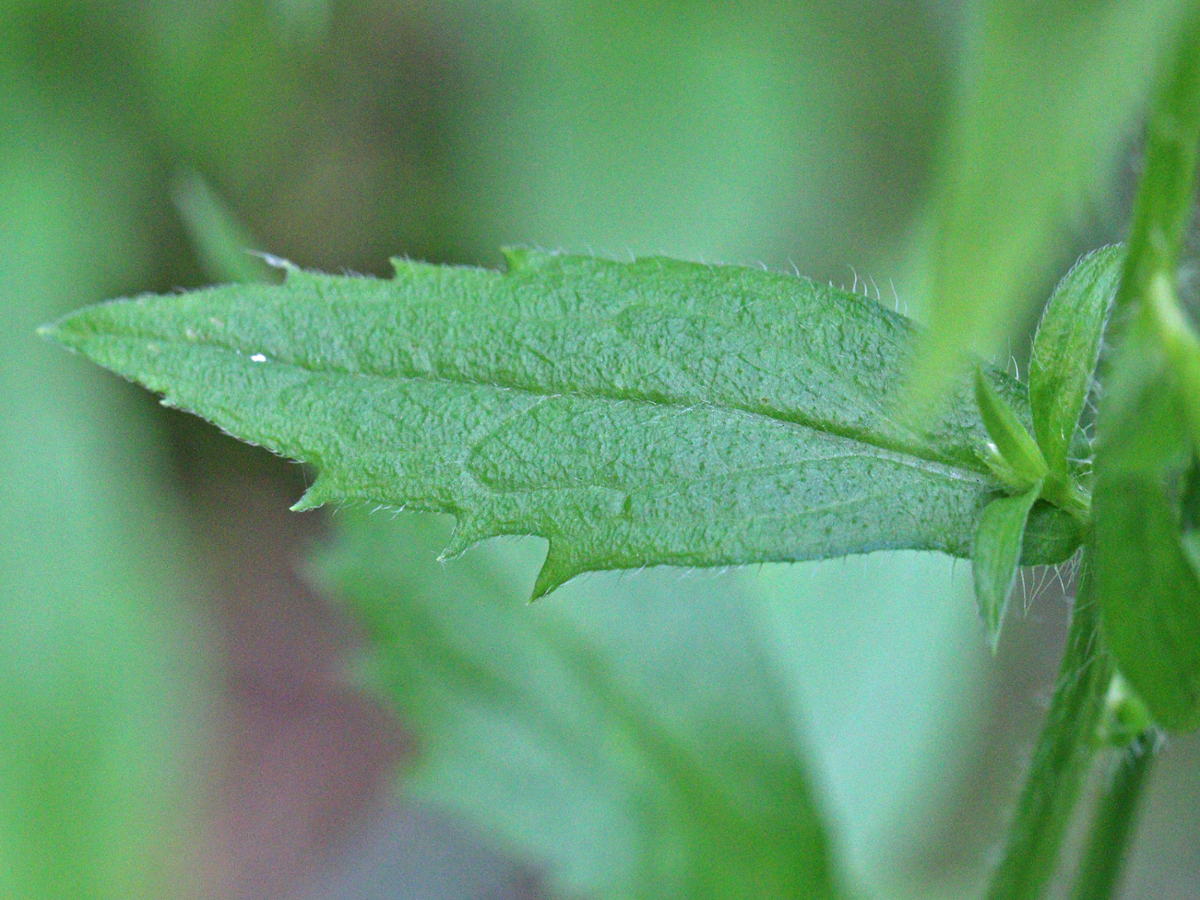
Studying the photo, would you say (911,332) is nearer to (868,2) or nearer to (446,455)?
(446,455)

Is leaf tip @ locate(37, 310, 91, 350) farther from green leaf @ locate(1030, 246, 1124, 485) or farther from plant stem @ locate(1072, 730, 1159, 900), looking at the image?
plant stem @ locate(1072, 730, 1159, 900)

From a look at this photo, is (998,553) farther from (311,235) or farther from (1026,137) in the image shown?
(311,235)

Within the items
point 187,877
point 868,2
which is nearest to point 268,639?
point 187,877

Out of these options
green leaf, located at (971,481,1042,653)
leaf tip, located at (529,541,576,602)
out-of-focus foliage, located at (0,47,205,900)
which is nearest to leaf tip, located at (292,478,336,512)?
leaf tip, located at (529,541,576,602)

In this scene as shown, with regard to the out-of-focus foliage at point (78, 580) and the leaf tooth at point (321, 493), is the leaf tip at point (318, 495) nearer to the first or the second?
the leaf tooth at point (321, 493)

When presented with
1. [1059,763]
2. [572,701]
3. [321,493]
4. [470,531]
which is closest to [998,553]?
[1059,763]

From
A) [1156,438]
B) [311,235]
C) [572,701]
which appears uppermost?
[311,235]

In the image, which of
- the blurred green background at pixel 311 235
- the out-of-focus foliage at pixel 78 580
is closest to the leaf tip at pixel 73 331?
the blurred green background at pixel 311 235
